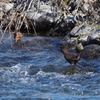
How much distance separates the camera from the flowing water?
5677 millimetres

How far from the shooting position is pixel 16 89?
598cm

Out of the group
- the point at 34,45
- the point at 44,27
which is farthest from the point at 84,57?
the point at 44,27

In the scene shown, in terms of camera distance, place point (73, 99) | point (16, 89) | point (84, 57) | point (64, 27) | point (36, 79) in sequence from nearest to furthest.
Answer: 1. point (73, 99)
2. point (16, 89)
3. point (36, 79)
4. point (84, 57)
5. point (64, 27)

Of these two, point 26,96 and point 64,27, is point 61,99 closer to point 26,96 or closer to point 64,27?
point 26,96

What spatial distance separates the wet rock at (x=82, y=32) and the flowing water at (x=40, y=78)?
3.43ft

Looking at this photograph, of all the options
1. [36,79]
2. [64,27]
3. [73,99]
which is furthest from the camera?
[64,27]

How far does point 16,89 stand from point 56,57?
3.05 meters

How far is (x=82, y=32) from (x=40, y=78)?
4.32 m

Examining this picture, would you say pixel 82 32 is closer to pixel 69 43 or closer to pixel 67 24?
pixel 69 43

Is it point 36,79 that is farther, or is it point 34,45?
point 34,45

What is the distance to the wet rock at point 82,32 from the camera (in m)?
10.5

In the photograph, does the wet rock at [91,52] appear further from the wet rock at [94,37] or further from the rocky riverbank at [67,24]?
the wet rock at [94,37]

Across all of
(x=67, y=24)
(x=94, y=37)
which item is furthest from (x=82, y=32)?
(x=67, y=24)

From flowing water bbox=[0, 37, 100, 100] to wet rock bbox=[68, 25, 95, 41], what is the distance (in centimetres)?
105
